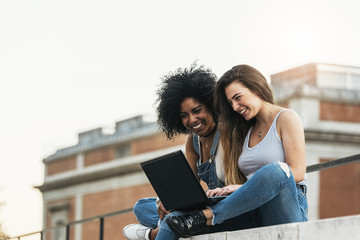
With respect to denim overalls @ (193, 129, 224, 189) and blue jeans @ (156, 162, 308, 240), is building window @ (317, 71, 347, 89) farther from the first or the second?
blue jeans @ (156, 162, 308, 240)

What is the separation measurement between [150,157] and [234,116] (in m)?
20.6

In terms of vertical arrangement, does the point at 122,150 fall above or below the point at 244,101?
above

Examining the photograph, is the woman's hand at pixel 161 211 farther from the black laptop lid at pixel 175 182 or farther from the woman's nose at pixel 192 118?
the woman's nose at pixel 192 118

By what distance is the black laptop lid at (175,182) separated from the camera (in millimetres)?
3225

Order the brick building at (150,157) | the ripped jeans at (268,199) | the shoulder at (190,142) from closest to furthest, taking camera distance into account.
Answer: the ripped jeans at (268,199), the shoulder at (190,142), the brick building at (150,157)

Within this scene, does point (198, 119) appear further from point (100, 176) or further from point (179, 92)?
point (100, 176)

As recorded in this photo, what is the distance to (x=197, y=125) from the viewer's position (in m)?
3.84

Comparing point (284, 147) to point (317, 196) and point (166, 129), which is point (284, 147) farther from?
point (317, 196)

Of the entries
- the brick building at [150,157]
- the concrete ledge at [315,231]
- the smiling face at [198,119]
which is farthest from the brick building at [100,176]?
the concrete ledge at [315,231]

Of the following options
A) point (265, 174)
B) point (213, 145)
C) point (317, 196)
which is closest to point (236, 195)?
point (265, 174)

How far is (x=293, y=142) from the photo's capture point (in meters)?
3.29

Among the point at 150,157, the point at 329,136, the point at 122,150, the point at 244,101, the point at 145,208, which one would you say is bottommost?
the point at 145,208

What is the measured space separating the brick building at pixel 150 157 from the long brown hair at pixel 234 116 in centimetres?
1600

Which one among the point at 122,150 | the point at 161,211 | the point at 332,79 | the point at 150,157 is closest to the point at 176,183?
the point at 161,211
